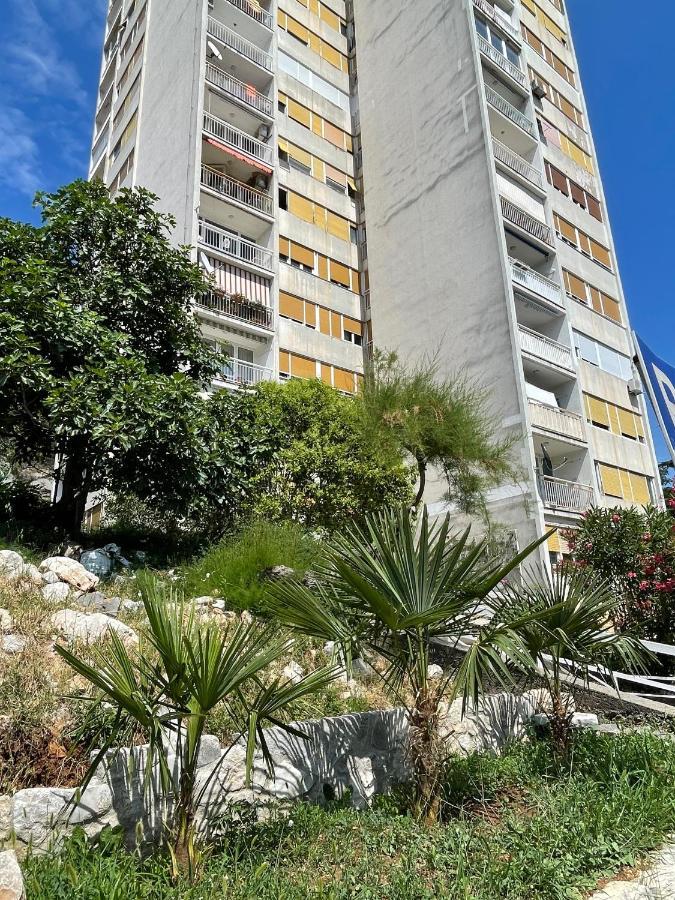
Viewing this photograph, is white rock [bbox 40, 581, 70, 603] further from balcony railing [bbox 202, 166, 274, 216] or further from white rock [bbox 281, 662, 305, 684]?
balcony railing [bbox 202, 166, 274, 216]

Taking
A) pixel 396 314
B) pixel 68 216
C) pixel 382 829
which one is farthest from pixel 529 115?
pixel 382 829

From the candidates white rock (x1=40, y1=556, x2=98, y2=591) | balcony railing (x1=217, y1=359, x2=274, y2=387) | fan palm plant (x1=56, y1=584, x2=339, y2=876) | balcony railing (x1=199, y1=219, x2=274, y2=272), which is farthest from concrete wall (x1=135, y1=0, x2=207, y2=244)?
fan palm plant (x1=56, y1=584, x2=339, y2=876)

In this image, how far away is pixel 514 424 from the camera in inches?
833

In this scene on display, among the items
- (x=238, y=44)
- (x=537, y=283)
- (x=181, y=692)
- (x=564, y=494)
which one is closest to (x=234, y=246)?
(x=238, y=44)

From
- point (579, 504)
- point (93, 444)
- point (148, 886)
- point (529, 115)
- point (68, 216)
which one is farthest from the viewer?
point (529, 115)

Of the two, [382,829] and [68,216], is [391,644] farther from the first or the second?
[68,216]

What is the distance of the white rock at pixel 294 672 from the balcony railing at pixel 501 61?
27688 mm

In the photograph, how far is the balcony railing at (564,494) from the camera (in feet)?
70.2

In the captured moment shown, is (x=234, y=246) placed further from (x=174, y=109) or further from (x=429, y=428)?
(x=429, y=428)

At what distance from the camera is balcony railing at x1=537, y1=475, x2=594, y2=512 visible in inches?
843

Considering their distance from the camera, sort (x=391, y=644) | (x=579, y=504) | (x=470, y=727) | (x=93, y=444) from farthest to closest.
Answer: (x=579, y=504) → (x=93, y=444) → (x=470, y=727) → (x=391, y=644)

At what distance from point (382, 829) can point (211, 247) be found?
20.8m

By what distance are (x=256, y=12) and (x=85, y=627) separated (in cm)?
3051

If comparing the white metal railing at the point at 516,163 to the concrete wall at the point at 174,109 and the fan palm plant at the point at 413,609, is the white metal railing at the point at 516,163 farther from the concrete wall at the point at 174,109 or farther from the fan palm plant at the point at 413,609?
the fan palm plant at the point at 413,609
